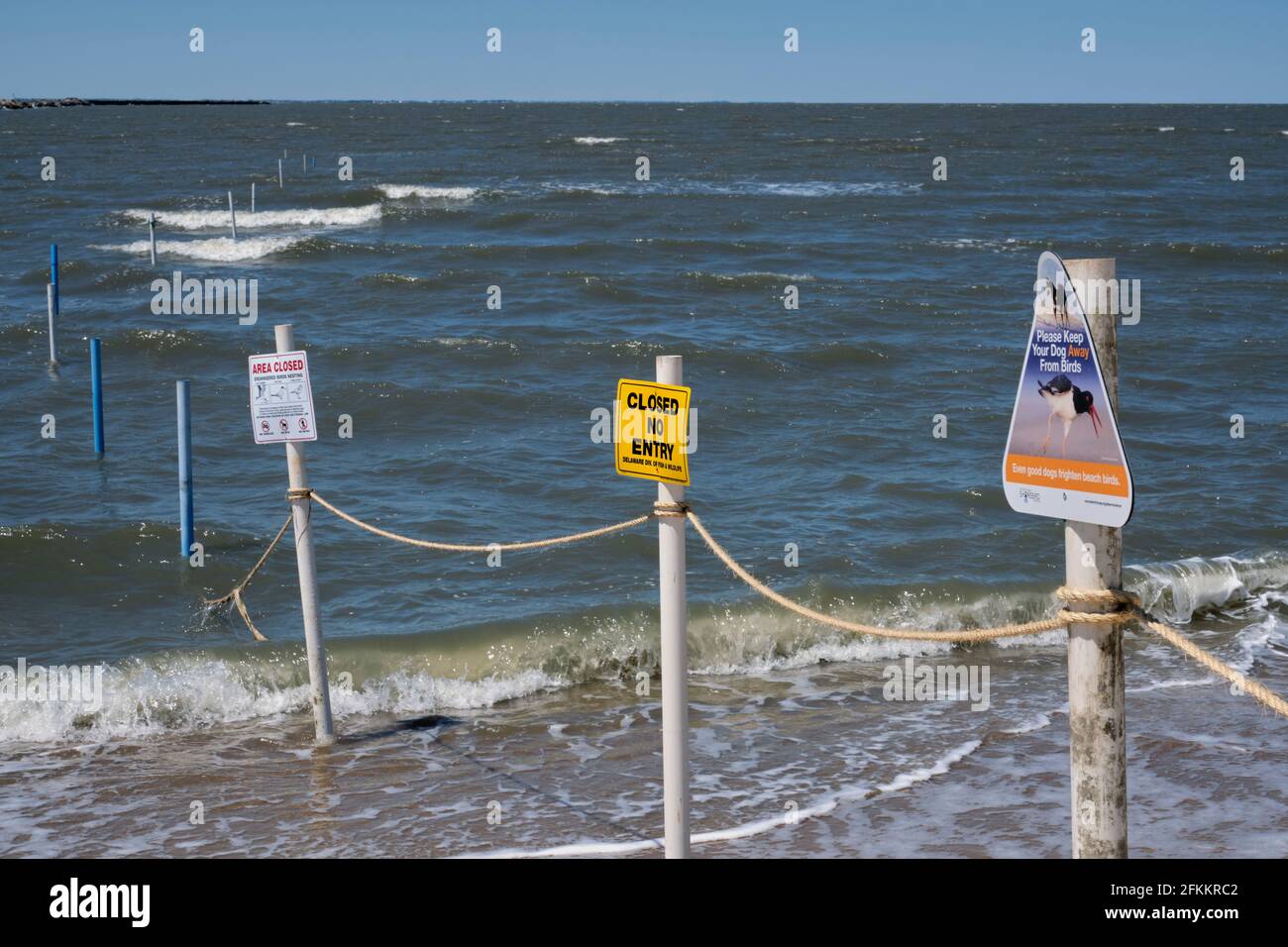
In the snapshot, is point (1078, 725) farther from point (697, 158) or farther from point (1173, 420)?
point (697, 158)

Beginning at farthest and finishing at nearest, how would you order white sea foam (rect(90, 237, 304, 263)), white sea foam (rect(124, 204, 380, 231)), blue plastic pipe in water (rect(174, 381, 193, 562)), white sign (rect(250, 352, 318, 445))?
white sea foam (rect(124, 204, 380, 231))
white sea foam (rect(90, 237, 304, 263))
blue plastic pipe in water (rect(174, 381, 193, 562))
white sign (rect(250, 352, 318, 445))

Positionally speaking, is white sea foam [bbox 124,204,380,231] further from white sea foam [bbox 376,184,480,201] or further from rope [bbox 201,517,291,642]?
rope [bbox 201,517,291,642]

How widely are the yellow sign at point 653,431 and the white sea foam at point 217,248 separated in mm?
25653

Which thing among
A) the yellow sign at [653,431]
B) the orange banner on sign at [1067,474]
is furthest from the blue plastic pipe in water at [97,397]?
the orange banner on sign at [1067,474]

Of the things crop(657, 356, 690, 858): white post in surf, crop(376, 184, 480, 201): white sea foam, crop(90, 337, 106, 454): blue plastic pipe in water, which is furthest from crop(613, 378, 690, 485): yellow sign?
crop(376, 184, 480, 201): white sea foam

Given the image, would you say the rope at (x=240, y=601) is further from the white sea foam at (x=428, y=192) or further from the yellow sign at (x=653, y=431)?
the white sea foam at (x=428, y=192)

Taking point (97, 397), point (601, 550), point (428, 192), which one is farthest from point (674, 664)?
point (428, 192)

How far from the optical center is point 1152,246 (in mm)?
28875

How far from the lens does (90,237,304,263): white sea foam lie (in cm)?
2880

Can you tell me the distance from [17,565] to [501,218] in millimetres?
22896

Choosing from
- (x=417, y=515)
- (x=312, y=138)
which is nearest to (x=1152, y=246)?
(x=417, y=515)

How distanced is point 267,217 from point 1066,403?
116 ft

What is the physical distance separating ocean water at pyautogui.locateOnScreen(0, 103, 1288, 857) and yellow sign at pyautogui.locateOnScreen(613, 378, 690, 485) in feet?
7.53

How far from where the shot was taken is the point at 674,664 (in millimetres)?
4145
